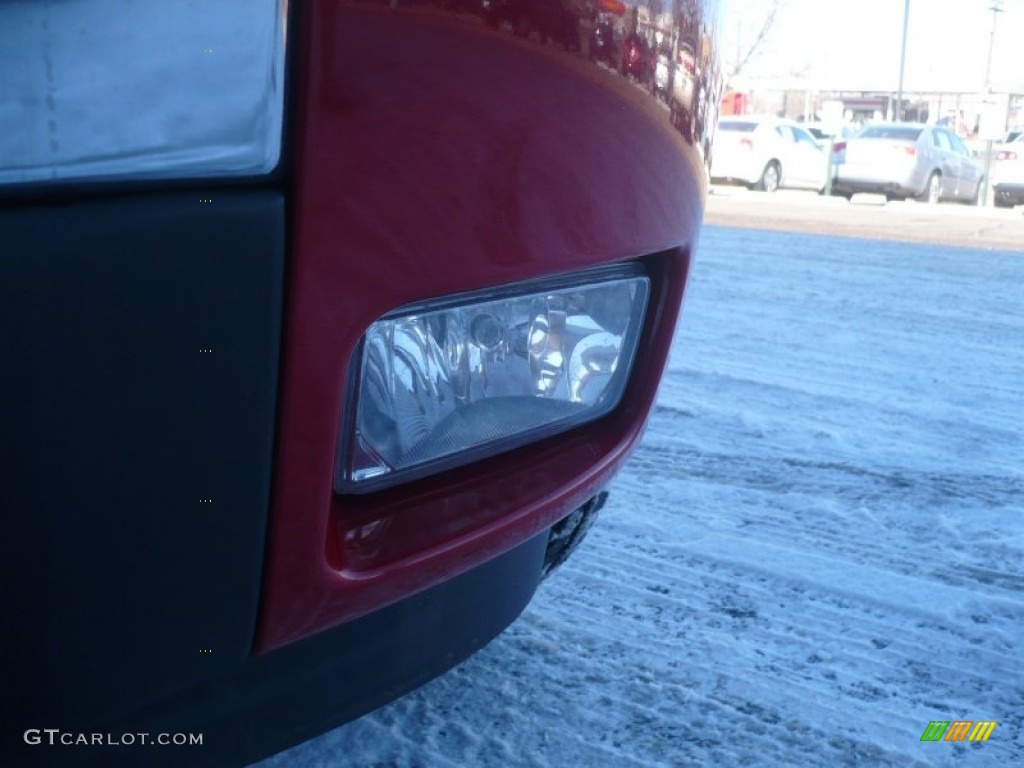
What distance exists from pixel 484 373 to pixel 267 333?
13.3 inches

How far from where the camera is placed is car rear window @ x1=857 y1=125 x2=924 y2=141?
16.9 meters

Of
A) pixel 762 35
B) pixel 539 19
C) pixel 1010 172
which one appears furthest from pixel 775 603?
pixel 762 35

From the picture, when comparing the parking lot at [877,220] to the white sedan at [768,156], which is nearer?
the parking lot at [877,220]

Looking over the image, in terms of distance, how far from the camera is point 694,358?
4.02 metres

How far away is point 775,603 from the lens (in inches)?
82.4

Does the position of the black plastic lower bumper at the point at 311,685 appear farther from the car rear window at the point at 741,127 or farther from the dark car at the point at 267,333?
the car rear window at the point at 741,127

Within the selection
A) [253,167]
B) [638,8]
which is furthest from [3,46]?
[638,8]

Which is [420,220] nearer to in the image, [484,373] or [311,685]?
[484,373]

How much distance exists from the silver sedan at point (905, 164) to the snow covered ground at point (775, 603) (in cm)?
1370

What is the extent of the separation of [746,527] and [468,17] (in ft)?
5.72

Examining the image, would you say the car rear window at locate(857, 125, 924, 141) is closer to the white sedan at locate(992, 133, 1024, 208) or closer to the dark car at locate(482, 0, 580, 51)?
the white sedan at locate(992, 133, 1024, 208)

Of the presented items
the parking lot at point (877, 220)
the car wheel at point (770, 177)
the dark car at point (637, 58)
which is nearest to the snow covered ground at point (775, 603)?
the dark car at point (637, 58)

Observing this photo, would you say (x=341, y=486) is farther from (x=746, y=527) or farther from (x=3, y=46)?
(x=746, y=527)

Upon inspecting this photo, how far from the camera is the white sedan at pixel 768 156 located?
17516mm
